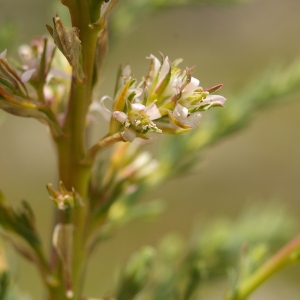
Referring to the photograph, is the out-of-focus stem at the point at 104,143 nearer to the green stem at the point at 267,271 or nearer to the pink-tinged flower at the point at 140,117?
the pink-tinged flower at the point at 140,117

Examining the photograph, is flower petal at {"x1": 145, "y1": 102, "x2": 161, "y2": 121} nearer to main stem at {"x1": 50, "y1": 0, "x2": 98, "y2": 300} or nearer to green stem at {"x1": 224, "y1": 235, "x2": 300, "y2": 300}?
main stem at {"x1": 50, "y1": 0, "x2": 98, "y2": 300}

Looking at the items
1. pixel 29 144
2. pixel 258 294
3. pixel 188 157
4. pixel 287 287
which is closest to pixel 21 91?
pixel 188 157

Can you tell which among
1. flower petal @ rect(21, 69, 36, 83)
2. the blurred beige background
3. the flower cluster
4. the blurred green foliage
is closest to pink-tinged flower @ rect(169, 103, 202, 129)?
the flower cluster

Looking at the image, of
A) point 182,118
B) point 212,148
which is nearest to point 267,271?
point 182,118

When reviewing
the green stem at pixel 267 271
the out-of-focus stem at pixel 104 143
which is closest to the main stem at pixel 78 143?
the out-of-focus stem at pixel 104 143

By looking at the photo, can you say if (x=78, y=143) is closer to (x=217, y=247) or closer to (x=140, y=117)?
(x=140, y=117)

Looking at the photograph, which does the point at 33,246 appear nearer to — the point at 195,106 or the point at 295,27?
the point at 195,106
